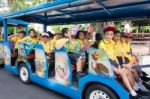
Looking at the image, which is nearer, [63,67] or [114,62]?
[114,62]

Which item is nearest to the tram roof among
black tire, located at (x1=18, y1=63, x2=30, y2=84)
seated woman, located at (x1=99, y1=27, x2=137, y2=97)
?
seated woman, located at (x1=99, y1=27, x2=137, y2=97)

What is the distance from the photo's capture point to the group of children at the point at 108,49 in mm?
4340

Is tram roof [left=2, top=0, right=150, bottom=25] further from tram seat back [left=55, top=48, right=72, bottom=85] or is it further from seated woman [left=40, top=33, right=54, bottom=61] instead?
tram seat back [left=55, top=48, right=72, bottom=85]

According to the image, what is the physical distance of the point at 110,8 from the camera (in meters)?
5.75

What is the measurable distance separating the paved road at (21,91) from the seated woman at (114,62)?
176cm

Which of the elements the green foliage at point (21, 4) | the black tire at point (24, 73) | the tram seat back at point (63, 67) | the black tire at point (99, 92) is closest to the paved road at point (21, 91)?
the black tire at point (24, 73)

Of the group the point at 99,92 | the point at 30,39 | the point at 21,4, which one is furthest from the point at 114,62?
the point at 21,4

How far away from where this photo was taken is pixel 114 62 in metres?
4.35

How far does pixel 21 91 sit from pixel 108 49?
2642 mm

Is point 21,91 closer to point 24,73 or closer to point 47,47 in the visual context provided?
point 24,73

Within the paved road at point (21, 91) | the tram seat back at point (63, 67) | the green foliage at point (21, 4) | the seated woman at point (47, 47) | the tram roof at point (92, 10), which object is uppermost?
the green foliage at point (21, 4)

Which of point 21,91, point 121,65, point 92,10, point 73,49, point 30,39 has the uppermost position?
point 92,10

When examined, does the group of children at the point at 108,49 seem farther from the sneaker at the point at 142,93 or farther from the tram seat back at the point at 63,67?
the tram seat back at the point at 63,67

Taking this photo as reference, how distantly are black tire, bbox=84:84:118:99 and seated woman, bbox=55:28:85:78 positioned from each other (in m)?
0.56
